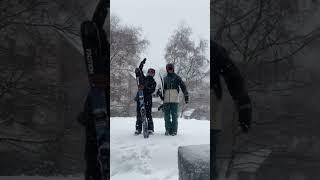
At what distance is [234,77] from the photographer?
2914mm

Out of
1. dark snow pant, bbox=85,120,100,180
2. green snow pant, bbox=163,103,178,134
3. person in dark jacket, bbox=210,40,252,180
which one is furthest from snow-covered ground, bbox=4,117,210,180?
person in dark jacket, bbox=210,40,252,180

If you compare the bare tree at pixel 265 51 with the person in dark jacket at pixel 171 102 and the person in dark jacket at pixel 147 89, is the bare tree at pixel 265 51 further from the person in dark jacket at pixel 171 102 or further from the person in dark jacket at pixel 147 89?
the person in dark jacket at pixel 147 89

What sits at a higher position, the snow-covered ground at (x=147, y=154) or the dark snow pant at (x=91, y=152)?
the dark snow pant at (x=91, y=152)

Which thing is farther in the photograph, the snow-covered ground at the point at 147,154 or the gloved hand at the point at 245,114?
the snow-covered ground at the point at 147,154

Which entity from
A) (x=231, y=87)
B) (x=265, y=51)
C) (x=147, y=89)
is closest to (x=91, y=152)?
(x=231, y=87)

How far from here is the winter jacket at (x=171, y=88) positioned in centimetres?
454

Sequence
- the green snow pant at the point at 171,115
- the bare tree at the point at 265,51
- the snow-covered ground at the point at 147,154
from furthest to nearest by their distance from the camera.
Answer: the green snow pant at the point at 171,115, the snow-covered ground at the point at 147,154, the bare tree at the point at 265,51

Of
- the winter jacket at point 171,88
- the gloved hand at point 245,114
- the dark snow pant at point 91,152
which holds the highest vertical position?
the winter jacket at point 171,88

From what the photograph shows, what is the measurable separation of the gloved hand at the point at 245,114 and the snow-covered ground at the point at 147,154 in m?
1.20

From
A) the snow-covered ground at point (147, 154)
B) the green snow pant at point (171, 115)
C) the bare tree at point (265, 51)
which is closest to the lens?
the bare tree at point (265, 51)

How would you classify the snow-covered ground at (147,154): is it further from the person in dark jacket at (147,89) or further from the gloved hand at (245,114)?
the gloved hand at (245,114)

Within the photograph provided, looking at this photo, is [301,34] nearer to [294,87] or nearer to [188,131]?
[294,87]

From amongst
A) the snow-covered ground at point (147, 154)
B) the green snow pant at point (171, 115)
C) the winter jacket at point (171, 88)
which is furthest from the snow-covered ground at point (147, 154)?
the winter jacket at point (171, 88)

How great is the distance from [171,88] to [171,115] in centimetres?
34
